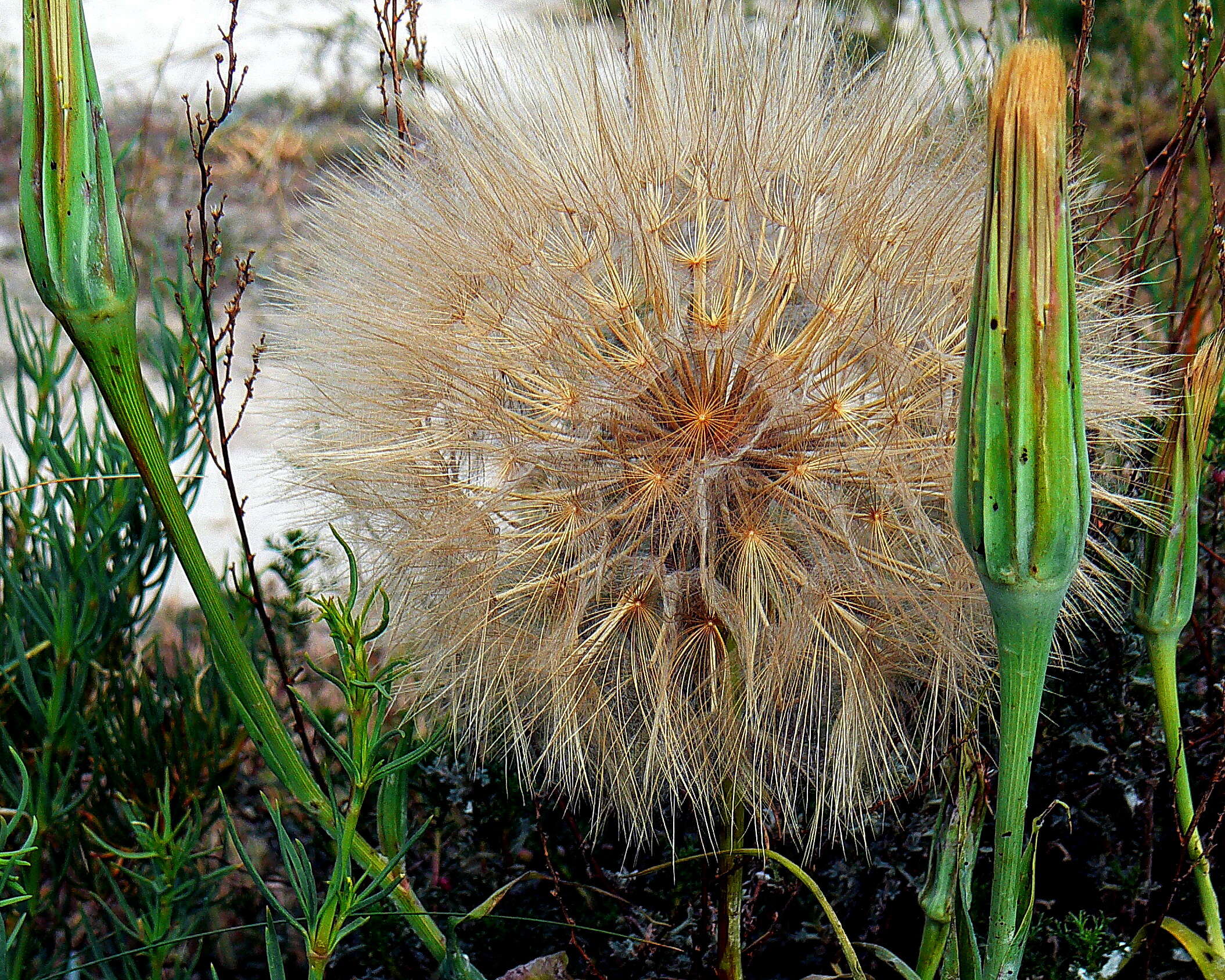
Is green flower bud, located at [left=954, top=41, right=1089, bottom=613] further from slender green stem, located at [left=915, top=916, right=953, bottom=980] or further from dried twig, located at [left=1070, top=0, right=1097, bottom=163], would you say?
dried twig, located at [left=1070, top=0, right=1097, bottom=163]

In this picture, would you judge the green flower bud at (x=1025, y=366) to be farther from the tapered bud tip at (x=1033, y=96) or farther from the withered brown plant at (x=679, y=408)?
the withered brown plant at (x=679, y=408)

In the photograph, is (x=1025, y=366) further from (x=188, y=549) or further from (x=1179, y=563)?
(x=188, y=549)

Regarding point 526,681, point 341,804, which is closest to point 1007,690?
point 526,681

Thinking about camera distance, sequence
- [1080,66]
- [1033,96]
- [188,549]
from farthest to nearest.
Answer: [1080,66] → [188,549] → [1033,96]

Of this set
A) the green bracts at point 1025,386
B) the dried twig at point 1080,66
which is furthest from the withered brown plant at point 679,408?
the green bracts at point 1025,386

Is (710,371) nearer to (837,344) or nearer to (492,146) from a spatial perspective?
(837,344)

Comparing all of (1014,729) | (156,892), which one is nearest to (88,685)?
(156,892)

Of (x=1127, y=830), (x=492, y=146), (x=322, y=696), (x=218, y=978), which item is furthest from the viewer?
(x=322, y=696)
